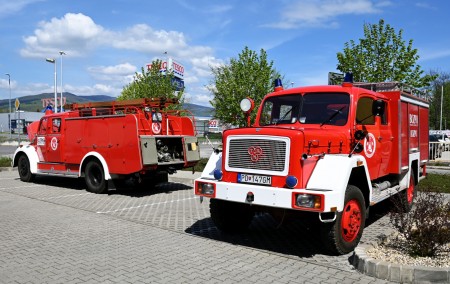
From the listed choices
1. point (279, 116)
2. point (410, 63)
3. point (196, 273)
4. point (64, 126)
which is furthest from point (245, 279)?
point (410, 63)

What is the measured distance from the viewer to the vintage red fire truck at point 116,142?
10.8m

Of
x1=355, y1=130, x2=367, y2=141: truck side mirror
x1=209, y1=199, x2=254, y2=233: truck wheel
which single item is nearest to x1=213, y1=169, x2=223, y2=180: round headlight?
x1=209, y1=199, x2=254, y2=233: truck wheel

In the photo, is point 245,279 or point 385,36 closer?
point 245,279

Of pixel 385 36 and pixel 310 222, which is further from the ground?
pixel 385 36

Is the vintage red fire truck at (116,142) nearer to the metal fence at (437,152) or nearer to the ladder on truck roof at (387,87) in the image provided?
the ladder on truck roof at (387,87)

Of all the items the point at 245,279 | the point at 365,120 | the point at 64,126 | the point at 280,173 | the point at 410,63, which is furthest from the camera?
the point at 410,63

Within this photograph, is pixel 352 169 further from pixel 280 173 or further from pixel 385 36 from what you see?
pixel 385 36

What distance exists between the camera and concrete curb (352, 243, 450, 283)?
14.9 ft

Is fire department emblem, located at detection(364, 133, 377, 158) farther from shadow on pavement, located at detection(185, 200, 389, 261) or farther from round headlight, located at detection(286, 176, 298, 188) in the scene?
round headlight, located at detection(286, 176, 298, 188)

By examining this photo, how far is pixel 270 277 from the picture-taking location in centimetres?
493

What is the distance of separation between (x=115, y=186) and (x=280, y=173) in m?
7.14

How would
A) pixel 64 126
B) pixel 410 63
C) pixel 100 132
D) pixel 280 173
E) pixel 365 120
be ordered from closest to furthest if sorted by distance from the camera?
pixel 280 173 → pixel 365 120 → pixel 100 132 → pixel 64 126 → pixel 410 63

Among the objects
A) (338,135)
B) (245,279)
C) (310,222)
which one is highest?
(338,135)

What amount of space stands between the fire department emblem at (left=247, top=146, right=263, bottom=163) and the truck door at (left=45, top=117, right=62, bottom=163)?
886 cm
